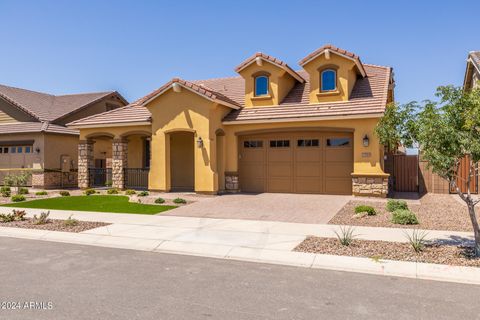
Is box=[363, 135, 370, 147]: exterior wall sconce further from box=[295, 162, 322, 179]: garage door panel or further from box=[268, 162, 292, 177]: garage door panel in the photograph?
box=[268, 162, 292, 177]: garage door panel

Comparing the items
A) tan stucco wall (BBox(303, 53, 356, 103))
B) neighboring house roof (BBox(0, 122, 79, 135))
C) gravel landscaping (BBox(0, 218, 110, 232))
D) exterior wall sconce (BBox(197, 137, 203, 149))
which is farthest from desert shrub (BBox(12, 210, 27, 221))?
tan stucco wall (BBox(303, 53, 356, 103))

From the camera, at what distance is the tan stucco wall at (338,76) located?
17.2m

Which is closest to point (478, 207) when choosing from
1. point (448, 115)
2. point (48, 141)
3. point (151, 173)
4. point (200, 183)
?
point (448, 115)

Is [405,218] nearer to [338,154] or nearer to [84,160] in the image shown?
[338,154]

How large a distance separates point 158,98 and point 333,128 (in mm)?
8638

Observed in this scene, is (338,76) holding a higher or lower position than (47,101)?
lower

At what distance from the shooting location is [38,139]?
2264 cm

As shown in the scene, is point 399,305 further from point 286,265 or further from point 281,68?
point 281,68

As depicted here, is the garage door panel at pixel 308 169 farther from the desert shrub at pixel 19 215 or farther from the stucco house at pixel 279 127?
the desert shrub at pixel 19 215

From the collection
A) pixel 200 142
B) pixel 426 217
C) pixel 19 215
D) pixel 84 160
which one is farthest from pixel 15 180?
pixel 426 217

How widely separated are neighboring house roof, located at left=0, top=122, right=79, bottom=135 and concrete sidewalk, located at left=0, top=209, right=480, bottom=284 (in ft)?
43.3

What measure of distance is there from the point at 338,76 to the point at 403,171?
6332 mm

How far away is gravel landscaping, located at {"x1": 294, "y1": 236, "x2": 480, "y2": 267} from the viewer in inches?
269

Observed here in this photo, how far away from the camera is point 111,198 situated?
16.8m
